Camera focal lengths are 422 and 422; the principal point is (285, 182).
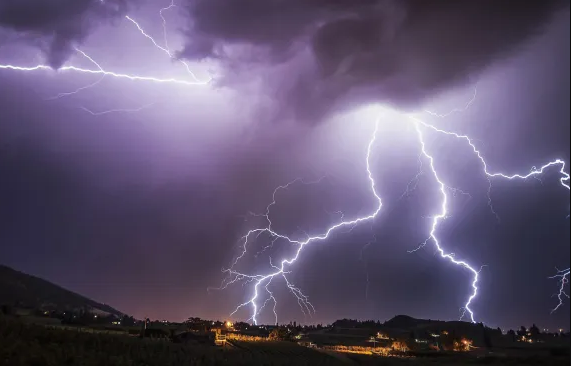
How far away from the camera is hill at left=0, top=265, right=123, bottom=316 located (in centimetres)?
5539

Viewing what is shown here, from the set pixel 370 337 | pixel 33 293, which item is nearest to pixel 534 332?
pixel 370 337

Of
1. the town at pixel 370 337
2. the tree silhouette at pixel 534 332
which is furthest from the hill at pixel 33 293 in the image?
the tree silhouette at pixel 534 332

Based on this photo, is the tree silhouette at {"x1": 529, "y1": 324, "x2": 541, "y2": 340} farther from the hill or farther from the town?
the hill

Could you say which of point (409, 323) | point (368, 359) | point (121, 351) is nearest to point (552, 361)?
point (368, 359)

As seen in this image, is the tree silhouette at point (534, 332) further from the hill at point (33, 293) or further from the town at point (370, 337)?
the hill at point (33, 293)

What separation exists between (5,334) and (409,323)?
102221 mm

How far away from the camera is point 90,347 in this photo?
53.0 feet

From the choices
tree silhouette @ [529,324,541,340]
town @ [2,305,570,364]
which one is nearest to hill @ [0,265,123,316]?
town @ [2,305,570,364]

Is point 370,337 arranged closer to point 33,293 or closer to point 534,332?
point 534,332

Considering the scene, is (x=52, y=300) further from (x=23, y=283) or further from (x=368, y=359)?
(x=368, y=359)

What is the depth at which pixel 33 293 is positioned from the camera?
62.0 m

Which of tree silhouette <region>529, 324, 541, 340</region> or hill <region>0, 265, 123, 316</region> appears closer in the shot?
hill <region>0, 265, 123, 316</region>

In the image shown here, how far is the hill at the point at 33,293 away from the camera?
5539 centimetres

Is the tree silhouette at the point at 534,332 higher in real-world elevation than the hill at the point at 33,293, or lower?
lower
